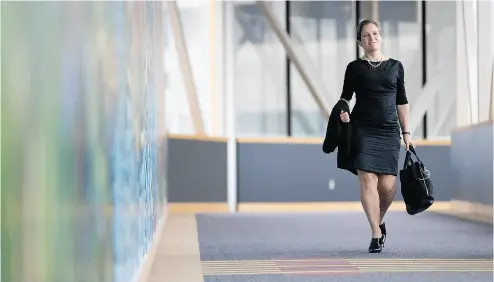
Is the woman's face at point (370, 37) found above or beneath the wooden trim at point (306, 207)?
above

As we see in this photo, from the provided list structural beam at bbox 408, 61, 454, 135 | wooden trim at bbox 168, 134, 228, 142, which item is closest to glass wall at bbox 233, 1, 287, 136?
structural beam at bbox 408, 61, 454, 135

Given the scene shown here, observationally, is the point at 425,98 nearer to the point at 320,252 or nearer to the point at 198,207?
the point at 198,207

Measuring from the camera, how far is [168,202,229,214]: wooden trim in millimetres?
9222

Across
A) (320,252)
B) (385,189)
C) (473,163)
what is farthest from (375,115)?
(473,163)

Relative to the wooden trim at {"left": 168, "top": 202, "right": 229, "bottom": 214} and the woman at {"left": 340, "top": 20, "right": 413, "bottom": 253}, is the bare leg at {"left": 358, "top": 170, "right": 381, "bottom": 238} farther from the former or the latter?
the wooden trim at {"left": 168, "top": 202, "right": 229, "bottom": 214}

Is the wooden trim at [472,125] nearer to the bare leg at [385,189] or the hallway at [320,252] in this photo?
the hallway at [320,252]

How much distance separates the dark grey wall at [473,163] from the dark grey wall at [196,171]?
2813 mm

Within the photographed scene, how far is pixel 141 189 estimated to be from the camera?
3676mm

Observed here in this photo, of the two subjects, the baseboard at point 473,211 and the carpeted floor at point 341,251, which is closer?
the carpeted floor at point 341,251

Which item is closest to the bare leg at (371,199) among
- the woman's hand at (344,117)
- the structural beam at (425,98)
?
the woman's hand at (344,117)

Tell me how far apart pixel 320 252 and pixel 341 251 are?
13 cm

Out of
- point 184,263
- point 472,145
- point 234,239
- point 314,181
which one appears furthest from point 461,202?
point 184,263

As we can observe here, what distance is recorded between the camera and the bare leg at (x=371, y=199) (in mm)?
4430

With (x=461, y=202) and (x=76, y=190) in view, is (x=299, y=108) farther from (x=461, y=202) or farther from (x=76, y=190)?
(x=76, y=190)
